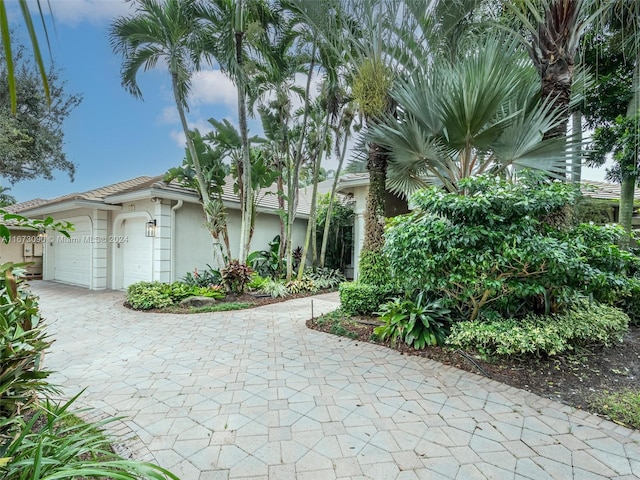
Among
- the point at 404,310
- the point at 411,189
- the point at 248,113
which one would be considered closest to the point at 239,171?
the point at 248,113

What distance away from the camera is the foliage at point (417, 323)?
5.19 meters

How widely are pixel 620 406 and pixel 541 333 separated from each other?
3.60ft

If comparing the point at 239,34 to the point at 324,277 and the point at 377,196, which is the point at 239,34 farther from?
the point at 324,277

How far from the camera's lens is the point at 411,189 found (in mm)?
7414

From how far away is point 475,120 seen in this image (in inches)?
197

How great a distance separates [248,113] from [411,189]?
5.58 metres

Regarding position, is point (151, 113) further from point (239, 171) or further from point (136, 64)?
point (239, 171)

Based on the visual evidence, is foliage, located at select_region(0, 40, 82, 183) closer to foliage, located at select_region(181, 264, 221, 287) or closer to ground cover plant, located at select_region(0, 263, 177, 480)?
foliage, located at select_region(181, 264, 221, 287)

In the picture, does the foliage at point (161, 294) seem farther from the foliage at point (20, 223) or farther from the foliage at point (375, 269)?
the foliage at point (20, 223)

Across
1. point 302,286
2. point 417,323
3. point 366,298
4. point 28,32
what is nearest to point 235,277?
point 302,286

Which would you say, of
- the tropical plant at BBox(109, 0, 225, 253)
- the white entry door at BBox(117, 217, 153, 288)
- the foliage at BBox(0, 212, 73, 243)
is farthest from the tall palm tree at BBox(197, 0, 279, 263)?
the foliage at BBox(0, 212, 73, 243)

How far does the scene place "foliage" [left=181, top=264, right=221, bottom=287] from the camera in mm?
10422

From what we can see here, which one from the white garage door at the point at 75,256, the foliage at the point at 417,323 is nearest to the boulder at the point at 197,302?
the foliage at the point at 417,323

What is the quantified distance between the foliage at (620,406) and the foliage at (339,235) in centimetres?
1057
